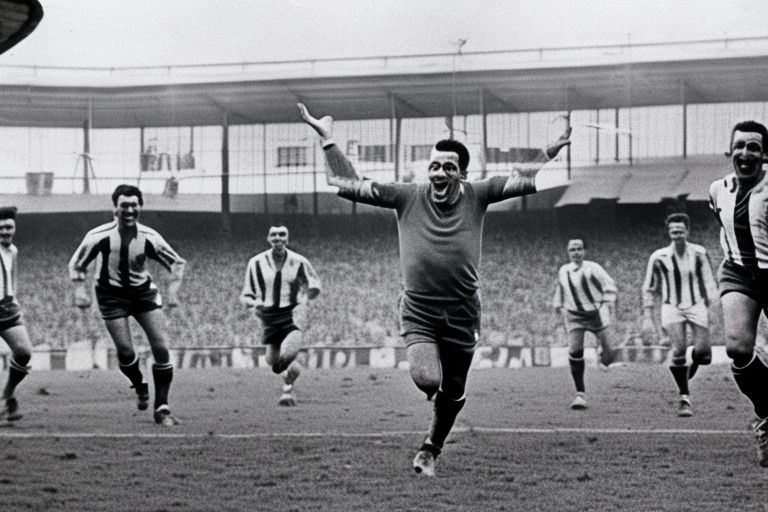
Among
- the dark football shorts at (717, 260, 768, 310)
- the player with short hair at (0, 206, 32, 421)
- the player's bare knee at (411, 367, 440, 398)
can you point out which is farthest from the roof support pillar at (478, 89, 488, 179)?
the player's bare knee at (411, 367, 440, 398)

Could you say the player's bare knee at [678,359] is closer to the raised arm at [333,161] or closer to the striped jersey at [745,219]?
the striped jersey at [745,219]

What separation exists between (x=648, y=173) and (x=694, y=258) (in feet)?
53.8

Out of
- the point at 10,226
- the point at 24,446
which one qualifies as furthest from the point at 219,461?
the point at 10,226

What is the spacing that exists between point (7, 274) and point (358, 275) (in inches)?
656

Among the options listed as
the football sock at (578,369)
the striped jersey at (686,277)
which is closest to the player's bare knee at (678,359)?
the striped jersey at (686,277)

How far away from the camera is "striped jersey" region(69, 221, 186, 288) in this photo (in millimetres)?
10781

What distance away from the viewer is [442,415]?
693 cm

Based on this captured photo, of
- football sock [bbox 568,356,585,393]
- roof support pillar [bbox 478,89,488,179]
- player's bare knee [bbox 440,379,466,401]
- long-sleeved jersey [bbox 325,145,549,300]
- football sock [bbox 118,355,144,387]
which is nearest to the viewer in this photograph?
long-sleeved jersey [bbox 325,145,549,300]

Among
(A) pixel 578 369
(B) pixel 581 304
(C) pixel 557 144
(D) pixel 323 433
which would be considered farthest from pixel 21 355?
(C) pixel 557 144

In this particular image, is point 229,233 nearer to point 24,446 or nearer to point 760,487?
point 24,446

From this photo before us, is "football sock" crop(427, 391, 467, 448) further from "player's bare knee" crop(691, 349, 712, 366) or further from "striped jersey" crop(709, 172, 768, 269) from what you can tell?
"player's bare knee" crop(691, 349, 712, 366)

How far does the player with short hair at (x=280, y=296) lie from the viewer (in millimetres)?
13633

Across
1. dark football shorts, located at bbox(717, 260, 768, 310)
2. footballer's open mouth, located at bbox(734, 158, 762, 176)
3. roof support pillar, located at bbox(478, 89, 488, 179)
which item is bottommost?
dark football shorts, located at bbox(717, 260, 768, 310)

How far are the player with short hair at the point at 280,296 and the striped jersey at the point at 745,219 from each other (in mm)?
7170
